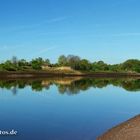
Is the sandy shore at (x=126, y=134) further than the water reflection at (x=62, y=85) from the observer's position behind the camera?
No

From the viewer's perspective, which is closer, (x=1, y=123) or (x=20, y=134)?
(x=20, y=134)

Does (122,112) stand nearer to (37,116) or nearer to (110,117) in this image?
(110,117)

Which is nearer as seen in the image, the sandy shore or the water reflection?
the sandy shore

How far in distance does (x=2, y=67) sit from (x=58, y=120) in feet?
490

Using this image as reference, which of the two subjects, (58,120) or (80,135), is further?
(58,120)

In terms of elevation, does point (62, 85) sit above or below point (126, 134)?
above

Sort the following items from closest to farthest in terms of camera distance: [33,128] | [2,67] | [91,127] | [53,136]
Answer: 1. [53,136]
2. [33,128]
3. [91,127]
4. [2,67]

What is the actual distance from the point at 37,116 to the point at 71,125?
18.1 ft

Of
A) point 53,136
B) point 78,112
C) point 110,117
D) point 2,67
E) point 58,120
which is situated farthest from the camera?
point 2,67

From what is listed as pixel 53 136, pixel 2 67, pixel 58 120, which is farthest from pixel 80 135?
pixel 2 67

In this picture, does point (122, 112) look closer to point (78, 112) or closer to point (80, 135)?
point (78, 112)

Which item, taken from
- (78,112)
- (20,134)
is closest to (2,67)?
(78,112)

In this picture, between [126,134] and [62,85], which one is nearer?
[126,134]

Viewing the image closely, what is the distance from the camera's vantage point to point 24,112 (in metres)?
34.9
